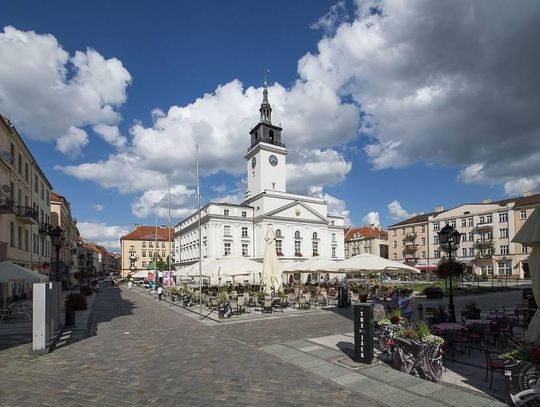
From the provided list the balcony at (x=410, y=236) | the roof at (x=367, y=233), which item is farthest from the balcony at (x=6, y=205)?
the roof at (x=367, y=233)

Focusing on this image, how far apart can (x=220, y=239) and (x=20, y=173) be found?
37.3m

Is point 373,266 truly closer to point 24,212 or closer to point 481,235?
point 24,212

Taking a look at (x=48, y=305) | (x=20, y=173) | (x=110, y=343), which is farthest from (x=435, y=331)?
(x=20, y=173)

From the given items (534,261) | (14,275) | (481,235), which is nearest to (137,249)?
(481,235)

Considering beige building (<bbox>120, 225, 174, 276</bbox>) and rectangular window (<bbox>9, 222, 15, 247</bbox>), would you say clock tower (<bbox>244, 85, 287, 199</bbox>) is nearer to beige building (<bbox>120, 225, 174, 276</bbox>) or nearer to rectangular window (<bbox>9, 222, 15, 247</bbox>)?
rectangular window (<bbox>9, 222, 15, 247</bbox>)

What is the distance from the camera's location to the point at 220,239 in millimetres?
66438

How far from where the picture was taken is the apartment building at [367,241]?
99512mm

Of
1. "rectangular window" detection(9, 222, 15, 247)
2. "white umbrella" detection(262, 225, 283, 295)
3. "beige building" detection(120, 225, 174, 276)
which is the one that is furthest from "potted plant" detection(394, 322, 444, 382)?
"beige building" detection(120, 225, 174, 276)

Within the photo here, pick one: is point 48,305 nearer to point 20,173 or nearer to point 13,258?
point 13,258

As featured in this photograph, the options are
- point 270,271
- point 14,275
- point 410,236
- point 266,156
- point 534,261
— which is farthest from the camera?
point 410,236

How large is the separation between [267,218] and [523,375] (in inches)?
2428

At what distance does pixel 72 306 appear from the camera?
18.8 m

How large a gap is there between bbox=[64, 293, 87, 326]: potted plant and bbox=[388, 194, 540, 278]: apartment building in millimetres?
52509

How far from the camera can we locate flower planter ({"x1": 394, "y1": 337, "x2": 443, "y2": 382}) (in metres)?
7.95
